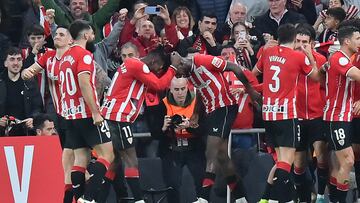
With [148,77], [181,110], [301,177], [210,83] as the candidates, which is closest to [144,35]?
[181,110]

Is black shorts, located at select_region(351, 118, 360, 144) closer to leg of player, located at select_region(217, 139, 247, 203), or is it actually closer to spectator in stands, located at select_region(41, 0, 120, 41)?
leg of player, located at select_region(217, 139, 247, 203)

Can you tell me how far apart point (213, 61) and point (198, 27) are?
2.78m

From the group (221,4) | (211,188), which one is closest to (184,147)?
(211,188)

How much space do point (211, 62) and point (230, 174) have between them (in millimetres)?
1607

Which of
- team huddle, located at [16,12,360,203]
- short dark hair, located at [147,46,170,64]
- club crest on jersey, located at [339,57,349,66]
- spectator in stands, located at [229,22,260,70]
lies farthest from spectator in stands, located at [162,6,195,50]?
club crest on jersey, located at [339,57,349,66]

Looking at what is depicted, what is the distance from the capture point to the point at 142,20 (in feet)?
73.7

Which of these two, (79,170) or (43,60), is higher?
(43,60)

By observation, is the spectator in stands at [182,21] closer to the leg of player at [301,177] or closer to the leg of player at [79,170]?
the leg of player at [301,177]

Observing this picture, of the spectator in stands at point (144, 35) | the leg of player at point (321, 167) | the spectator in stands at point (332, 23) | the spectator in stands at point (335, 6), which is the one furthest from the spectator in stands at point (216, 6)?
the leg of player at point (321, 167)

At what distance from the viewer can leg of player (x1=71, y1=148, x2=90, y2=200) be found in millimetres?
19656

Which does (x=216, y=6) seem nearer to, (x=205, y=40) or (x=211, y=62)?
(x=205, y=40)

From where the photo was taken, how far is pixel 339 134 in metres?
19.5

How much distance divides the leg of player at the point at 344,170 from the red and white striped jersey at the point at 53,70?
13.1 ft

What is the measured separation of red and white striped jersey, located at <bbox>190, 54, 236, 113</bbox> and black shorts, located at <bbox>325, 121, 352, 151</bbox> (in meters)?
1.56
